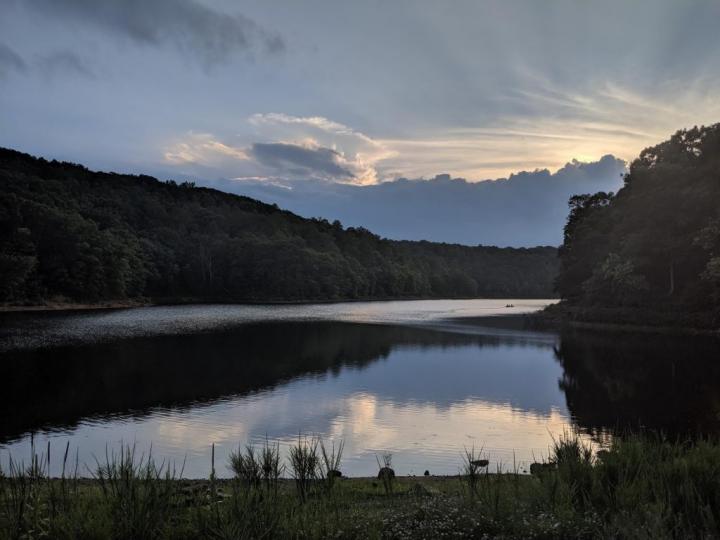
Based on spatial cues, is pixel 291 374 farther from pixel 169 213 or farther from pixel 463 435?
pixel 169 213

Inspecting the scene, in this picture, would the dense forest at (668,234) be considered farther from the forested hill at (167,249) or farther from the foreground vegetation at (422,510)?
the forested hill at (167,249)

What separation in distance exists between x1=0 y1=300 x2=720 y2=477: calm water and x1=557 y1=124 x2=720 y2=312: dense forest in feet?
29.1

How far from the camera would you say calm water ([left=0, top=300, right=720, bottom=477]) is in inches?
614

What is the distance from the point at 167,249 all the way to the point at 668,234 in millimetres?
95205

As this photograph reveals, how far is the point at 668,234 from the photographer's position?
49.3 metres

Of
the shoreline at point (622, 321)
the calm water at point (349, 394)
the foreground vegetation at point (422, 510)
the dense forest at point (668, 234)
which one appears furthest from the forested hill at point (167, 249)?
the foreground vegetation at point (422, 510)

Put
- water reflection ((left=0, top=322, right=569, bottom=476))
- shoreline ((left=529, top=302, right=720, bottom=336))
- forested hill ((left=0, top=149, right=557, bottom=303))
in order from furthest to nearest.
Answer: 1. forested hill ((left=0, top=149, right=557, bottom=303))
2. shoreline ((left=529, top=302, right=720, bottom=336))
3. water reflection ((left=0, top=322, right=569, bottom=476))

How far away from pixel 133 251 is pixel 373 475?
308 feet

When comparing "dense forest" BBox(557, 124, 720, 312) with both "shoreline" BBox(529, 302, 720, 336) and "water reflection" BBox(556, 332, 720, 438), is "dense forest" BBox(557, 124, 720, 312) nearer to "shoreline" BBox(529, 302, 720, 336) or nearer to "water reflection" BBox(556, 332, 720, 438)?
"shoreline" BBox(529, 302, 720, 336)

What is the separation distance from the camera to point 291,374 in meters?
27.6

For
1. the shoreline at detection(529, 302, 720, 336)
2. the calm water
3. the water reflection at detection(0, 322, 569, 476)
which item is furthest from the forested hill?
the shoreline at detection(529, 302, 720, 336)

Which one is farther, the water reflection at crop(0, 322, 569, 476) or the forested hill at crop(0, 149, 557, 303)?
the forested hill at crop(0, 149, 557, 303)

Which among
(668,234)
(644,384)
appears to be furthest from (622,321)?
(644,384)

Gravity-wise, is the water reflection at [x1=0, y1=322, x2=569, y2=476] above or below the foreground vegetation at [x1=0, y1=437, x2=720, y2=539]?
below
